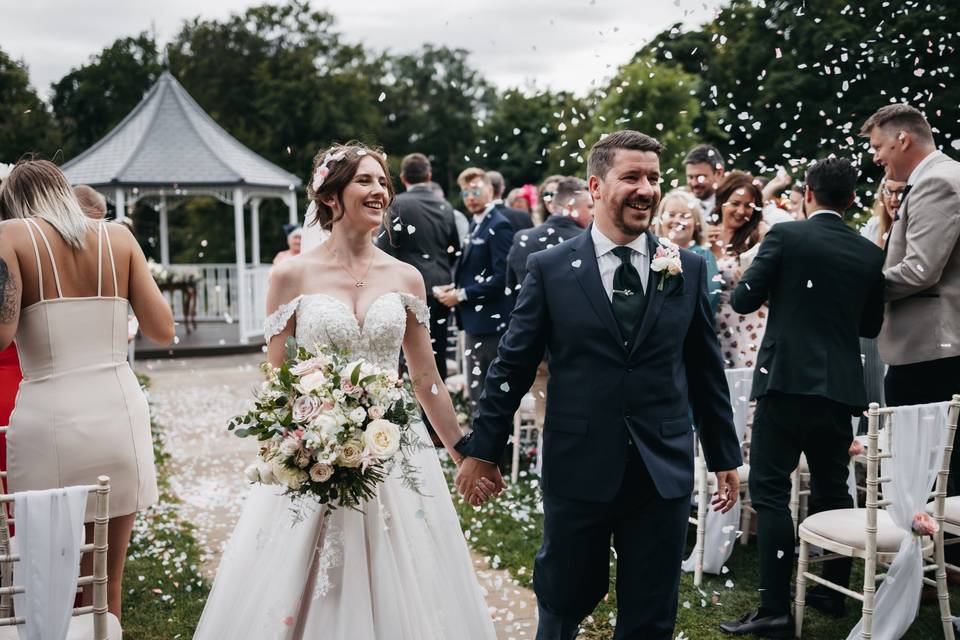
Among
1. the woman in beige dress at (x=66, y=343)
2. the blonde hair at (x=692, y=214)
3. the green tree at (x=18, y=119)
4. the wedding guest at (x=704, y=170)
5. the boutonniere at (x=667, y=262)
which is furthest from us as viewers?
the green tree at (x=18, y=119)

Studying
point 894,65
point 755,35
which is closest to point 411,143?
point 755,35

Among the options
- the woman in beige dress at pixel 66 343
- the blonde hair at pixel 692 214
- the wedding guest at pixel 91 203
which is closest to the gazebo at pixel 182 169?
the wedding guest at pixel 91 203

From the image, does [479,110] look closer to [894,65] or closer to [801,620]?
[894,65]

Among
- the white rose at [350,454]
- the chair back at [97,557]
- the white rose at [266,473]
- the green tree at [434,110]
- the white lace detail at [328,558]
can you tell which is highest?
the green tree at [434,110]

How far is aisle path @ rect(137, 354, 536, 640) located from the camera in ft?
14.9

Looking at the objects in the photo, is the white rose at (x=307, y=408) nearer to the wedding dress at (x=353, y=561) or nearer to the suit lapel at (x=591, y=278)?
the wedding dress at (x=353, y=561)

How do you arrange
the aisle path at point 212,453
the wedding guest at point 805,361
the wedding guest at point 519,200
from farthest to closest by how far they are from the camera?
the wedding guest at point 519,200
the aisle path at point 212,453
the wedding guest at point 805,361

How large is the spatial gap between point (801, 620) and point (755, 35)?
16.4 meters

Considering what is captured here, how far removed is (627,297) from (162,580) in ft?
11.1

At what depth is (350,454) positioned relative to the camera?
278 centimetres

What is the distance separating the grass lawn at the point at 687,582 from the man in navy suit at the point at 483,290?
53.6 inches

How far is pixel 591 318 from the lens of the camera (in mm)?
2848

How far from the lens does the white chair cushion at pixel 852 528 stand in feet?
12.0

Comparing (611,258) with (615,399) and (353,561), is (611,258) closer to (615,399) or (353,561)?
(615,399)
